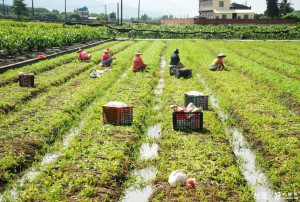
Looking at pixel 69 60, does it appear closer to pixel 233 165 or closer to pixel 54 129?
pixel 54 129

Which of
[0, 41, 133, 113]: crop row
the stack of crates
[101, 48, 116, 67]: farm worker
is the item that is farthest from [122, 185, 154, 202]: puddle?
[101, 48, 116, 67]: farm worker

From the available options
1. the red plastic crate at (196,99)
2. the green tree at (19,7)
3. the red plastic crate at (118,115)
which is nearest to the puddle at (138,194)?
the red plastic crate at (118,115)

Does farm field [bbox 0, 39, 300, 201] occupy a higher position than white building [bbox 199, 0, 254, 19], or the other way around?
white building [bbox 199, 0, 254, 19]

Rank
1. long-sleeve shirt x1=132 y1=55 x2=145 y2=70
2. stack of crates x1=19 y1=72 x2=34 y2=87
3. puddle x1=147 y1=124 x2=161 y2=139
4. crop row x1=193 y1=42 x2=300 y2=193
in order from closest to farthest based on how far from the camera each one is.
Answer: crop row x1=193 y1=42 x2=300 y2=193 < puddle x1=147 y1=124 x2=161 y2=139 < stack of crates x1=19 y1=72 x2=34 y2=87 < long-sleeve shirt x1=132 y1=55 x2=145 y2=70

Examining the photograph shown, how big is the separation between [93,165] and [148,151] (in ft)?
4.90

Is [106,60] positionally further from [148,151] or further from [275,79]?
[148,151]

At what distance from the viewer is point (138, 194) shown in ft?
18.4

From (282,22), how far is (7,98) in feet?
211

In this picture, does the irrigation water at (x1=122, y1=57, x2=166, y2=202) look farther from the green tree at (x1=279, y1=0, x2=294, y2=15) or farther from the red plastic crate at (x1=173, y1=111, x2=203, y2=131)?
the green tree at (x1=279, y1=0, x2=294, y2=15)

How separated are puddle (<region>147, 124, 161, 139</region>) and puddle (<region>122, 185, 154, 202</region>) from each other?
2.56 m

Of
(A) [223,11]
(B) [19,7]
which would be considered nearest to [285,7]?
(A) [223,11]

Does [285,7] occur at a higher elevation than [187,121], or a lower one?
higher

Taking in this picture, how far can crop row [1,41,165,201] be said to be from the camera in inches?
212

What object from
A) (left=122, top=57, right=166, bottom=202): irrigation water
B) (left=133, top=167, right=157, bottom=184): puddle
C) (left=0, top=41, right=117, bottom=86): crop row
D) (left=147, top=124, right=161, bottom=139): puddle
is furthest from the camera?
(left=0, top=41, right=117, bottom=86): crop row
